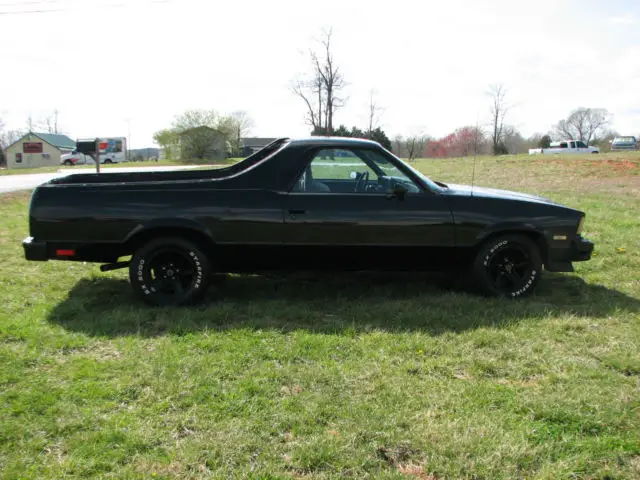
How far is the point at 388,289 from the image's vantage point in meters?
5.32

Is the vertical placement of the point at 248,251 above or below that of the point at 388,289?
above

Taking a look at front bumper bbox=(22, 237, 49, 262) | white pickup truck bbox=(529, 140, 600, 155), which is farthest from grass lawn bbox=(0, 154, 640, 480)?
white pickup truck bbox=(529, 140, 600, 155)

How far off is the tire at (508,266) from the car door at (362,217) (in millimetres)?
391

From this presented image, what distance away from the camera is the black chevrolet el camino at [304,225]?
4660 millimetres

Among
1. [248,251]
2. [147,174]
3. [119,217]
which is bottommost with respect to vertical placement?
[248,251]

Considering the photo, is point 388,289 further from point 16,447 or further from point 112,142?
point 112,142

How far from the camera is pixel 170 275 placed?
191 inches

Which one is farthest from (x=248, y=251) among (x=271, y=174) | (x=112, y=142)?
(x=112, y=142)

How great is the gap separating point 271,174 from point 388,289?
168 centimetres

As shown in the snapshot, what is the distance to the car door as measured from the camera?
15.5 feet

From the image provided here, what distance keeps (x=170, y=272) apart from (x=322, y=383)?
2208mm

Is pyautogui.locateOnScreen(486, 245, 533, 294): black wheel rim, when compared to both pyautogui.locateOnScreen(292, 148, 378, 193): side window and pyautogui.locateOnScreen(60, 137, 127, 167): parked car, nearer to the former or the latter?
pyautogui.locateOnScreen(292, 148, 378, 193): side window

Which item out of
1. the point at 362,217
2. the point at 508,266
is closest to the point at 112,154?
the point at 362,217

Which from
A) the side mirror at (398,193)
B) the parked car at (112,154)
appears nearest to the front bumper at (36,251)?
the side mirror at (398,193)
